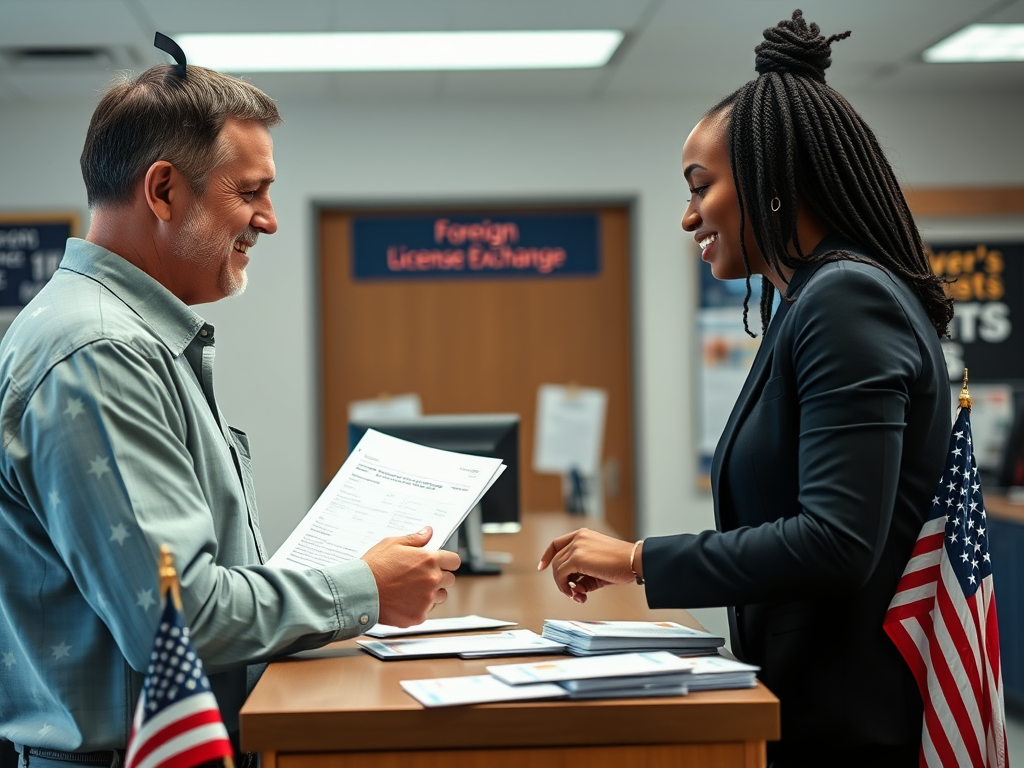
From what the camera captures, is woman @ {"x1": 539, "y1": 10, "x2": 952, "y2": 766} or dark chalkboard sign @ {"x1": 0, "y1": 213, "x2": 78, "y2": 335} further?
dark chalkboard sign @ {"x1": 0, "y1": 213, "x2": 78, "y2": 335}

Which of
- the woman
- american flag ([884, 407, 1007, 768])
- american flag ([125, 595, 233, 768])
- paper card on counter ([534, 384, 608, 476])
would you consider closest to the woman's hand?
the woman

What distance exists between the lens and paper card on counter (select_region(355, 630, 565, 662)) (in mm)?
1328

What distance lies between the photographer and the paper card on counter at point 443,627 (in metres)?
1.48

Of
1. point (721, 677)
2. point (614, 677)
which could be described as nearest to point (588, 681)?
point (614, 677)

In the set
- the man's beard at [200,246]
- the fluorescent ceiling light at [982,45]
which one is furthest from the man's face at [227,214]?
the fluorescent ceiling light at [982,45]

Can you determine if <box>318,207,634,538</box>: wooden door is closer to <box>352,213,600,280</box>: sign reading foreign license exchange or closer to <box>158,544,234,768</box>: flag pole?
<box>352,213,600,280</box>: sign reading foreign license exchange

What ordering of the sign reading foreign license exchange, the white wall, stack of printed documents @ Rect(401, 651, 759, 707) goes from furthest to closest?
the sign reading foreign license exchange
the white wall
stack of printed documents @ Rect(401, 651, 759, 707)

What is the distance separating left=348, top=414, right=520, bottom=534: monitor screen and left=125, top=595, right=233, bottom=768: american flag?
1701 mm

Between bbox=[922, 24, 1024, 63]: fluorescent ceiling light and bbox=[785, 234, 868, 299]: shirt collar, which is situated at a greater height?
bbox=[922, 24, 1024, 63]: fluorescent ceiling light

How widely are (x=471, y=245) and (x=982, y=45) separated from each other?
2.33 m

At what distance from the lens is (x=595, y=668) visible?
112cm

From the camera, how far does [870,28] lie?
3.91 meters

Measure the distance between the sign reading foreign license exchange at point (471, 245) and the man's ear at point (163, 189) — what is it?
356 centimetres

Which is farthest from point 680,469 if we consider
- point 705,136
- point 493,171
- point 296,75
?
point 705,136
